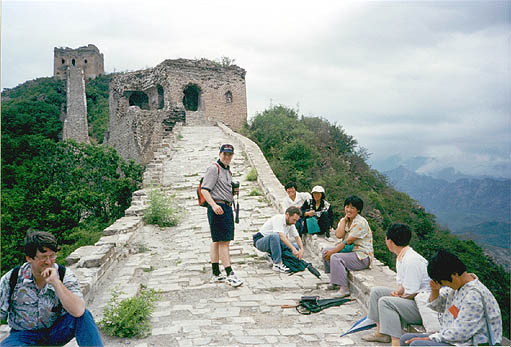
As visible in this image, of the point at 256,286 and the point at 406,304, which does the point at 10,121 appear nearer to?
the point at 256,286

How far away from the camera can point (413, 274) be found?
11.9 ft

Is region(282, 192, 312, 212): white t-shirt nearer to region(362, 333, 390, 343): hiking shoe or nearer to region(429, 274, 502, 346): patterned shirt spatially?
region(362, 333, 390, 343): hiking shoe

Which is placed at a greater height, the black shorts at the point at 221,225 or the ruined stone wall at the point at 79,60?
the ruined stone wall at the point at 79,60

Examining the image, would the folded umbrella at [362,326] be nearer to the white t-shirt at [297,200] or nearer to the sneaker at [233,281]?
the sneaker at [233,281]

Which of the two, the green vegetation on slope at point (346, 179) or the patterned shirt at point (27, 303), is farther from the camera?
the green vegetation on slope at point (346, 179)

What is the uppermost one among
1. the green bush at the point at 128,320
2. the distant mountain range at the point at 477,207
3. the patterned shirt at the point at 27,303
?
the patterned shirt at the point at 27,303

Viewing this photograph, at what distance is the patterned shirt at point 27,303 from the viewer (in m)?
2.80

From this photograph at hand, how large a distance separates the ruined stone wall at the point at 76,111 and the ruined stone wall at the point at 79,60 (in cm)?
902

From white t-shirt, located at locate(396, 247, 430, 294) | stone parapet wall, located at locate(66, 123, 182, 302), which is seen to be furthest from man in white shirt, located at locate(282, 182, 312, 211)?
white t-shirt, located at locate(396, 247, 430, 294)

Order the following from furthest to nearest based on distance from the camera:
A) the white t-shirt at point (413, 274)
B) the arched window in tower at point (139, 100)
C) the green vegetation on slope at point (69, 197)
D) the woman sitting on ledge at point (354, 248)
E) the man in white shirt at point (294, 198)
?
the arched window in tower at point (139, 100) < the green vegetation on slope at point (69, 197) < the man in white shirt at point (294, 198) < the woman sitting on ledge at point (354, 248) < the white t-shirt at point (413, 274)

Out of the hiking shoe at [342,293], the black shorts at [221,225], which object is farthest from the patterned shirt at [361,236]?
the black shorts at [221,225]

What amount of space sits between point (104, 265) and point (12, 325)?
103 inches

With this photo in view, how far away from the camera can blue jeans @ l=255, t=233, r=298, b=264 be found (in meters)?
5.90

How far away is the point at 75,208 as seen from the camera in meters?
12.6
